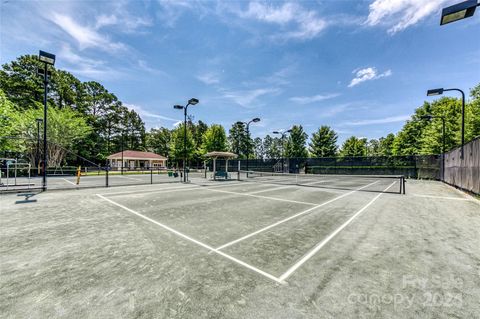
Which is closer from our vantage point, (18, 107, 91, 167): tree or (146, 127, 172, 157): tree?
(18, 107, 91, 167): tree

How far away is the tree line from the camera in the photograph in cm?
2820

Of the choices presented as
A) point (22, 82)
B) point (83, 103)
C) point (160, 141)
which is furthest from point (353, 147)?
point (22, 82)

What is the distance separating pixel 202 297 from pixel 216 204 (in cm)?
589

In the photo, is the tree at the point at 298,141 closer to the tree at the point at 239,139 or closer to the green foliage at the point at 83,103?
the tree at the point at 239,139

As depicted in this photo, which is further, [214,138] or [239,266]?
[214,138]

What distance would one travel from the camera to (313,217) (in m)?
6.33

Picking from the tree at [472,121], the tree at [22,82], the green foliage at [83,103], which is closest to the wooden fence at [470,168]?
the tree at [472,121]

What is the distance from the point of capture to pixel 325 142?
4872 cm

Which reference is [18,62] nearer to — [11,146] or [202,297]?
[11,146]

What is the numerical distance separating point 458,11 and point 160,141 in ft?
237

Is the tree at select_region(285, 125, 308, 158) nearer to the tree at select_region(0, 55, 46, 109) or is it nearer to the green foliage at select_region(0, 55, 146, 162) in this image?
the green foliage at select_region(0, 55, 146, 162)

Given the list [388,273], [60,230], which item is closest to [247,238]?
[388,273]

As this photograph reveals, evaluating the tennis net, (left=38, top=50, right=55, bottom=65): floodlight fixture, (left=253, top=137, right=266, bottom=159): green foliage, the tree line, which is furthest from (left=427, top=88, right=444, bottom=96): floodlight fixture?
(left=253, top=137, right=266, bottom=159): green foliage

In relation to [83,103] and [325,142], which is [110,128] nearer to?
[83,103]
